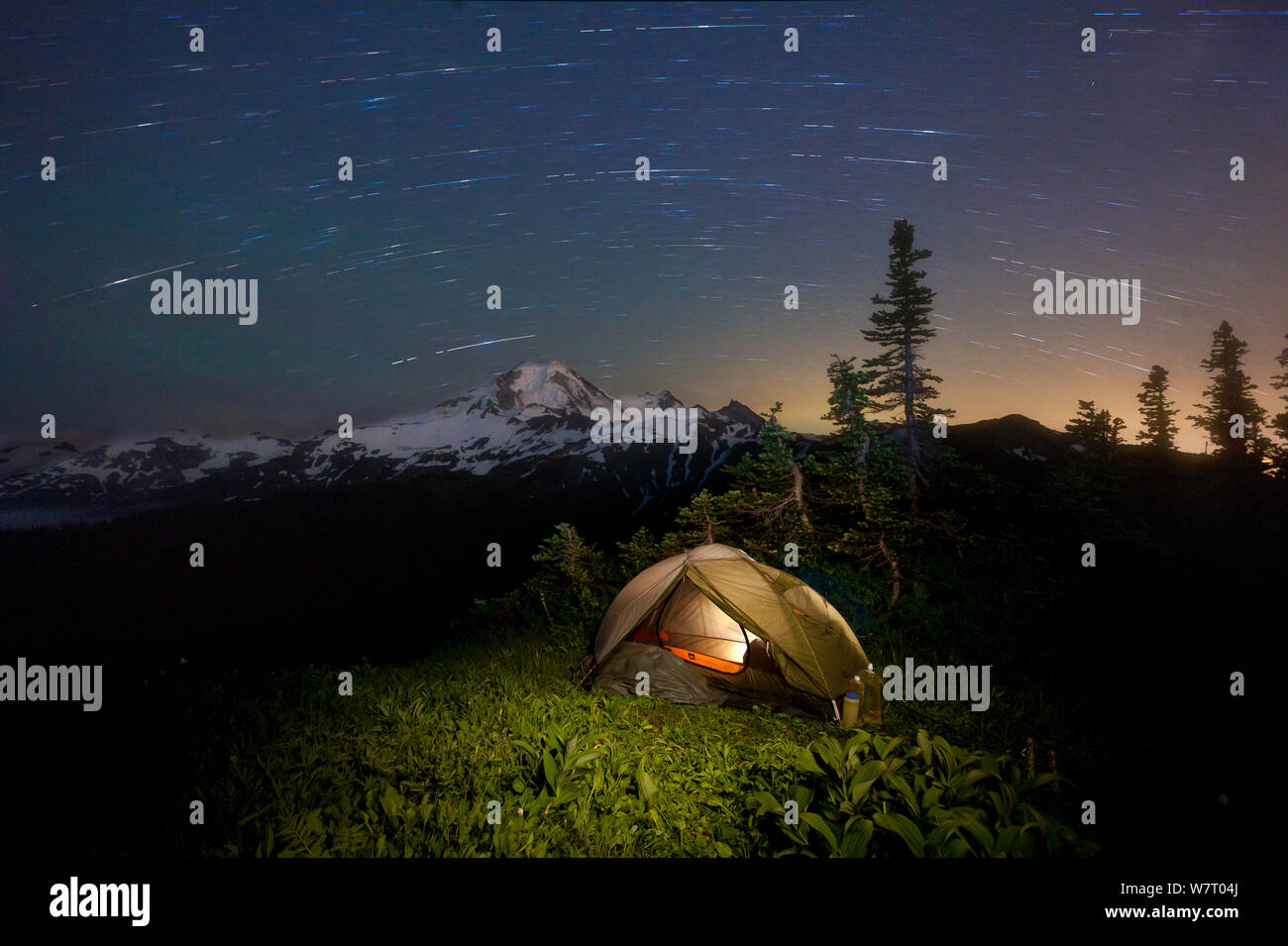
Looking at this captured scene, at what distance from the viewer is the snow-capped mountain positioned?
121 meters

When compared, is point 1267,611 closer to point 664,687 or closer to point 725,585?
point 725,585

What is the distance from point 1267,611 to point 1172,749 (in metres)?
15.5

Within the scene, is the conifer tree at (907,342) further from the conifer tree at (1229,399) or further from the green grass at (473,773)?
the conifer tree at (1229,399)

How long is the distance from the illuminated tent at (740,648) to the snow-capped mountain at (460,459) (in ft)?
281

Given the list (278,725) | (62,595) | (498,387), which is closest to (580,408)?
(498,387)

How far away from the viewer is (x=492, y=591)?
54.8 metres

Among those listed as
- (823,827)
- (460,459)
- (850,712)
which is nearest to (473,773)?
(823,827)

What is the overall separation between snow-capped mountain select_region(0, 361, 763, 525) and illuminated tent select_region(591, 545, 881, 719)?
85782mm

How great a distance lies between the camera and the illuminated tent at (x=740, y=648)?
806cm

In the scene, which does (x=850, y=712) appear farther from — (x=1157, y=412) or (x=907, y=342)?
(x=1157, y=412)

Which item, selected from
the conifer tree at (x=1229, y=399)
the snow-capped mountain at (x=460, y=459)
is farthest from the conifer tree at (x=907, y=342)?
the snow-capped mountain at (x=460, y=459)

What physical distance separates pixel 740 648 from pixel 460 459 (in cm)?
15873

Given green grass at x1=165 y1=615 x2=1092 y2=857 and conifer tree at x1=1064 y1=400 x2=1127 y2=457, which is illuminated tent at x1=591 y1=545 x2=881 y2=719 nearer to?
green grass at x1=165 y1=615 x2=1092 y2=857

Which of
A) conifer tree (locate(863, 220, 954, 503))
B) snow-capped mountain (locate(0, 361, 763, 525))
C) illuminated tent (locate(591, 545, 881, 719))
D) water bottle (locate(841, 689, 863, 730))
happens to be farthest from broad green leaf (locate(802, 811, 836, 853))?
snow-capped mountain (locate(0, 361, 763, 525))
